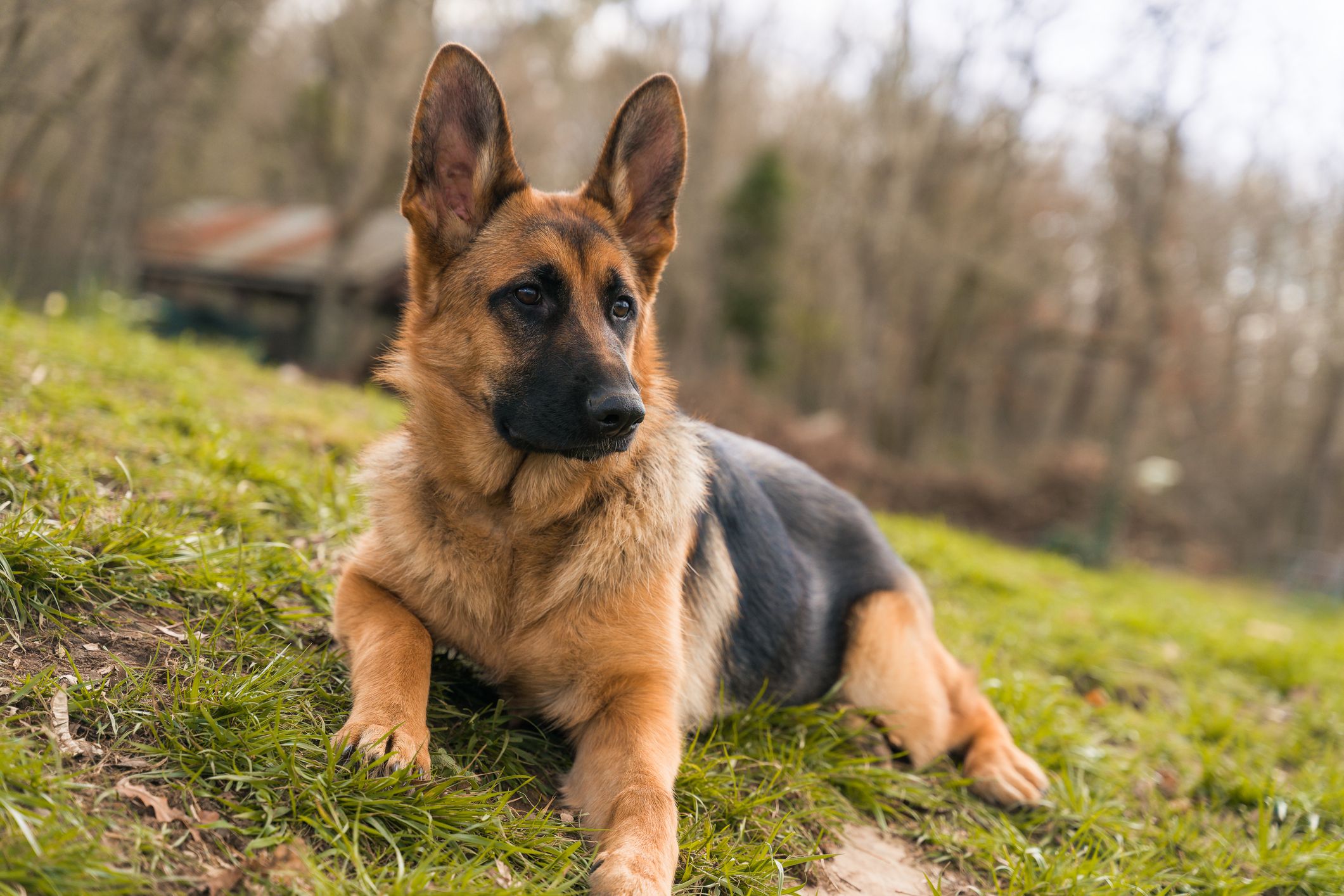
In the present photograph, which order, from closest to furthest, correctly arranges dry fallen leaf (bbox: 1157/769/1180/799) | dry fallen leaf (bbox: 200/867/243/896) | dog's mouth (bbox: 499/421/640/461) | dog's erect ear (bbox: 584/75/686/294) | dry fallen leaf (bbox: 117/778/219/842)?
dry fallen leaf (bbox: 200/867/243/896)
dry fallen leaf (bbox: 117/778/219/842)
dog's mouth (bbox: 499/421/640/461)
dog's erect ear (bbox: 584/75/686/294)
dry fallen leaf (bbox: 1157/769/1180/799)

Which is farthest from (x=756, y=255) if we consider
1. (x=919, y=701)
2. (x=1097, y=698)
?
(x=919, y=701)

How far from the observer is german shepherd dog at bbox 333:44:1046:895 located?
9.75ft

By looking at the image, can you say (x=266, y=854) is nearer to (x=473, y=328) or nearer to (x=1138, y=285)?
(x=473, y=328)

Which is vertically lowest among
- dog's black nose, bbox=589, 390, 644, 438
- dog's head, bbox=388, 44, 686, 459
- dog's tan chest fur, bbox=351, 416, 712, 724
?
dog's tan chest fur, bbox=351, 416, 712, 724

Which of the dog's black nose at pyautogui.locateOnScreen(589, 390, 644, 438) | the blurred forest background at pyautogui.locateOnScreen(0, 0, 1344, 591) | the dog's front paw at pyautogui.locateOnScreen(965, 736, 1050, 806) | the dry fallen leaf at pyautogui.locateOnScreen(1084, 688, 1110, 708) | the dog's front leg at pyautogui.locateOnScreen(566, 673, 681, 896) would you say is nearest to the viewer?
the dog's front leg at pyautogui.locateOnScreen(566, 673, 681, 896)

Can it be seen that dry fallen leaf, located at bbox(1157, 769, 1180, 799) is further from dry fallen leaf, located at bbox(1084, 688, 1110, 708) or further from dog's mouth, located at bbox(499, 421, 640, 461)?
dog's mouth, located at bbox(499, 421, 640, 461)

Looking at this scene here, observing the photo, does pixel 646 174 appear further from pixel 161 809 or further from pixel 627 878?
pixel 161 809

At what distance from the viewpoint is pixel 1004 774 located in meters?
3.96

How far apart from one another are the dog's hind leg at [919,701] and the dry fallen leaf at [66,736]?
3013 mm

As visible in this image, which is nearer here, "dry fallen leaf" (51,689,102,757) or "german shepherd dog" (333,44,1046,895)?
"dry fallen leaf" (51,689,102,757)

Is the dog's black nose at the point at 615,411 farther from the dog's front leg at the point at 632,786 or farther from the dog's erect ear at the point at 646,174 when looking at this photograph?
the dog's erect ear at the point at 646,174

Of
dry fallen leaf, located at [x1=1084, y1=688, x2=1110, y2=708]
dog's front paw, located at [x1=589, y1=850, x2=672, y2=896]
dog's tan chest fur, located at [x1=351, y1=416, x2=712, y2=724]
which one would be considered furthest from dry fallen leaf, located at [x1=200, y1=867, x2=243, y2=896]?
dry fallen leaf, located at [x1=1084, y1=688, x2=1110, y2=708]

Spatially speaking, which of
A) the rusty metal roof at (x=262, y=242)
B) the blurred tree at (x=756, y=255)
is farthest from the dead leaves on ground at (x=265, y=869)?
the blurred tree at (x=756, y=255)

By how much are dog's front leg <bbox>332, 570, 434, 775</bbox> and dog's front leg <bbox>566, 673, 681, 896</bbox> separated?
58 cm
